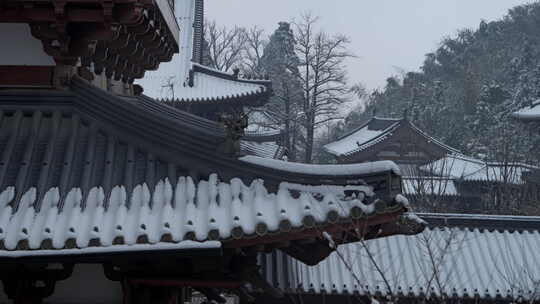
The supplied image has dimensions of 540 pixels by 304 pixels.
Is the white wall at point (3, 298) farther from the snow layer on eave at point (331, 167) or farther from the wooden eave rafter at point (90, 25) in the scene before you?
the snow layer on eave at point (331, 167)

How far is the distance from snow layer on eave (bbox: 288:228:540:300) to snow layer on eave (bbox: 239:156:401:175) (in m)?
2.21

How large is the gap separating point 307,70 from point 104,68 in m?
26.2

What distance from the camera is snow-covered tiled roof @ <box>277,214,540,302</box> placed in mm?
6508

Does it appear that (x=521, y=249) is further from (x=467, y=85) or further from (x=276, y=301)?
(x=467, y=85)

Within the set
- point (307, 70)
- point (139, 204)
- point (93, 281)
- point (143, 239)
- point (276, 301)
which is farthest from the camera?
point (307, 70)

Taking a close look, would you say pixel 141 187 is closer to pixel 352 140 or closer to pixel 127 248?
pixel 127 248

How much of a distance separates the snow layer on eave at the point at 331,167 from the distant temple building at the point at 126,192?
11mm

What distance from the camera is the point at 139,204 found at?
13.3 ft

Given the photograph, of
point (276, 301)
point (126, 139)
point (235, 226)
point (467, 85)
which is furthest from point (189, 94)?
point (467, 85)

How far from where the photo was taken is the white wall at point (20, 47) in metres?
4.75

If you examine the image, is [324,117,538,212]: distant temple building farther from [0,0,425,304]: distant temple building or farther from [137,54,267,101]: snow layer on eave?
[0,0,425,304]: distant temple building

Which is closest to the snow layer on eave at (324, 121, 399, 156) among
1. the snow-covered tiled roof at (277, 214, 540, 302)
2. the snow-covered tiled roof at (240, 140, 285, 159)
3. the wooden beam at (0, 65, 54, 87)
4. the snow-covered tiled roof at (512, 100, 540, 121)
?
the snow-covered tiled roof at (512, 100, 540, 121)

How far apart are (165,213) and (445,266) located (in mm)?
4461

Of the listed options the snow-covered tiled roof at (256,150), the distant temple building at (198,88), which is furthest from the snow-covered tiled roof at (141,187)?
the distant temple building at (198,88)
